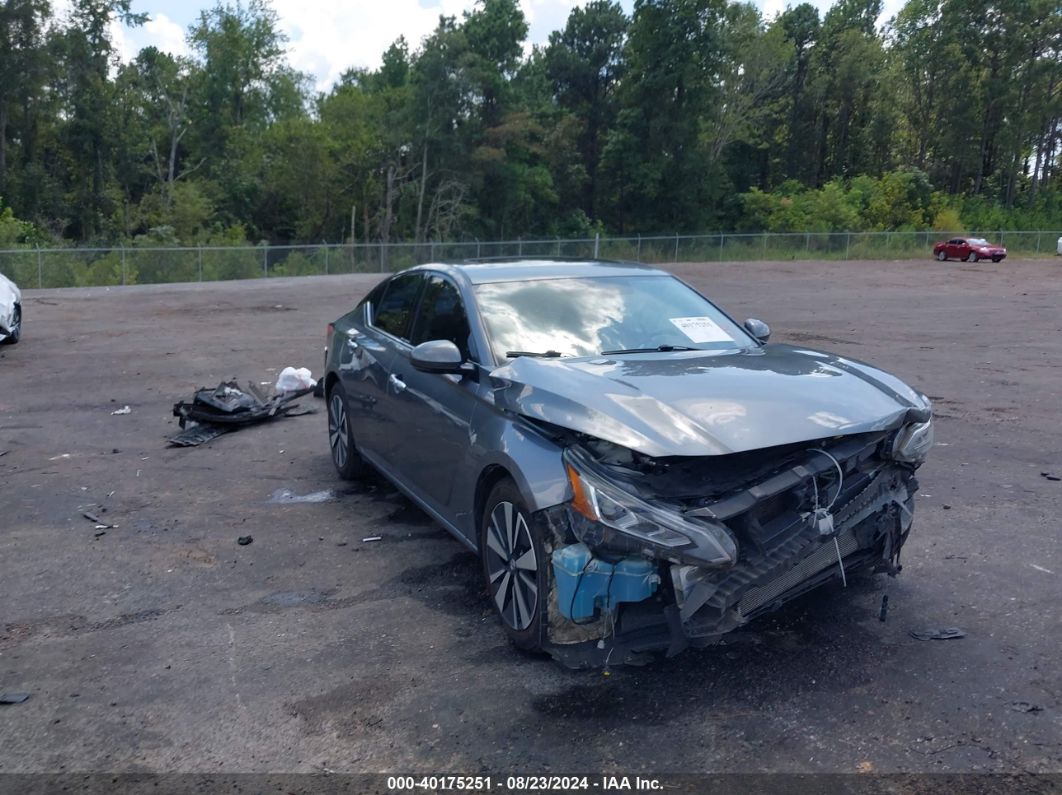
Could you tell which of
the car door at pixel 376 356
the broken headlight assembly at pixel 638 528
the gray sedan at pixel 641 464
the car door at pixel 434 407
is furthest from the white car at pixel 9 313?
the broken headlight assembly at pixel 638 528

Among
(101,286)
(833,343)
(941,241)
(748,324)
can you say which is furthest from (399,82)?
(748,324)

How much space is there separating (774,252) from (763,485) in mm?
50473

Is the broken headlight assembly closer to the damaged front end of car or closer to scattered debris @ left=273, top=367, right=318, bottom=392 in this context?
the damaged front end of car

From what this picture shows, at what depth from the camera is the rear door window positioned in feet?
21.1

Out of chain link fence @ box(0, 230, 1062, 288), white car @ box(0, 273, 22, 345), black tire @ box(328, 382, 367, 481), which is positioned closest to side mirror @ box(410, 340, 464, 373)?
black tire @ box(328, 382, 367, 481)

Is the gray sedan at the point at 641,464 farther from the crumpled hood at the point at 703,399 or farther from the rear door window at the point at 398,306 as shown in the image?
the rear door window at the point at 398,306

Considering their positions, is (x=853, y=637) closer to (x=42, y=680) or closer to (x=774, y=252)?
(x=42, y=680)

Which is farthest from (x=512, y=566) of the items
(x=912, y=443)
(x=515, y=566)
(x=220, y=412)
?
(x=220, y=412)

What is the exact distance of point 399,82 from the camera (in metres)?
78.5

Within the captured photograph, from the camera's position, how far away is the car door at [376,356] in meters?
6.36

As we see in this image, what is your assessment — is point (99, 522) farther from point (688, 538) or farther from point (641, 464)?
point (688, 538)

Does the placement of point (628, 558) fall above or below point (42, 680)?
above

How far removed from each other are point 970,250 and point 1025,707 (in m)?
49.2

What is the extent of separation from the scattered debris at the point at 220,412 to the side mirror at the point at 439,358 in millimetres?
4480
